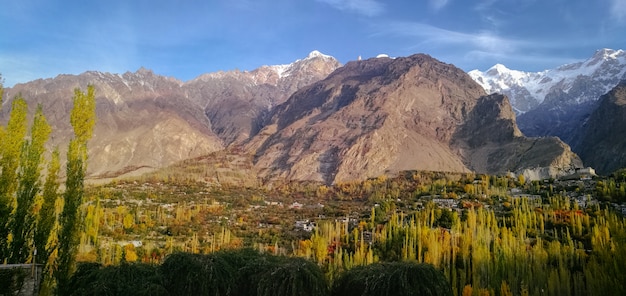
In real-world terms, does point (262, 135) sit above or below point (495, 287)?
above

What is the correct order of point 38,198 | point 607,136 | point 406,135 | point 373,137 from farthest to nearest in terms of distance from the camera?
point 406,135
point 373,137
point 607,136
point 38,198

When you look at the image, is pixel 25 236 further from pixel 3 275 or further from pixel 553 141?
pixel 553 141

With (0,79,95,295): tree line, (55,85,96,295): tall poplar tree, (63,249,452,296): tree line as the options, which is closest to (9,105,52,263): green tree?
(0,79,95,295): tree line

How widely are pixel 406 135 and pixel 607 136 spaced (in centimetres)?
6066

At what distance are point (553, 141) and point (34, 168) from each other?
131 metres

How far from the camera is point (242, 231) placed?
67500 millimetres

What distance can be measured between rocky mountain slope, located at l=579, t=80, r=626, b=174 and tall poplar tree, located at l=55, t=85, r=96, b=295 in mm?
128099

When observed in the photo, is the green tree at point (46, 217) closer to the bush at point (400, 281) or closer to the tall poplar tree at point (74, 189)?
the tall poplar tree at point (74, 189)

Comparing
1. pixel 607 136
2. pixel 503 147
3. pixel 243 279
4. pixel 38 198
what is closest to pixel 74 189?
pixel 38 198

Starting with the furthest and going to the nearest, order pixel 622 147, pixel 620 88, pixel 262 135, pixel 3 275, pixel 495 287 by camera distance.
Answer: pixel 262 135, pixel 620 88, pixel 622 147, pixel 495 287, pixel 3 275

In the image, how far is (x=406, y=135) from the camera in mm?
153875

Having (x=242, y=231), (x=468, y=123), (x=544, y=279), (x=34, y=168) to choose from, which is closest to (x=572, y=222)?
(x=544, y=279)

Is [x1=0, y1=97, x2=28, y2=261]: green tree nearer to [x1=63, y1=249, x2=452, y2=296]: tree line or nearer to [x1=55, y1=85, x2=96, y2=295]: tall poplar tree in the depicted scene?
[x1=55, y1=85, x2=96, y2=295]: tall poplar tree

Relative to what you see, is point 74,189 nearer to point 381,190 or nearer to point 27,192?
point 27,192
